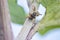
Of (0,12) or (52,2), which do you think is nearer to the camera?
(52,2)

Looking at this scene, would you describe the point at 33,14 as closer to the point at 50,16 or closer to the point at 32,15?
the point at 32,15

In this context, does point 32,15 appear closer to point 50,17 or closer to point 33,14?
point 33,14

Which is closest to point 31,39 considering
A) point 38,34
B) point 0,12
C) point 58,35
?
point 38,34

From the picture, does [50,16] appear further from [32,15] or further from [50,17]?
[32,15]

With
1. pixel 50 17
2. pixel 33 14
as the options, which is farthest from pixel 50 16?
pixel 33 14

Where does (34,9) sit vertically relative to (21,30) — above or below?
above

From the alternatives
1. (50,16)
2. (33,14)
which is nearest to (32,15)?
(33,14)

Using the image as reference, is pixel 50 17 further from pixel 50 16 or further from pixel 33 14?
pixel 33 14

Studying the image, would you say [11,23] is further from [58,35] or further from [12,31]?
[58,35]
